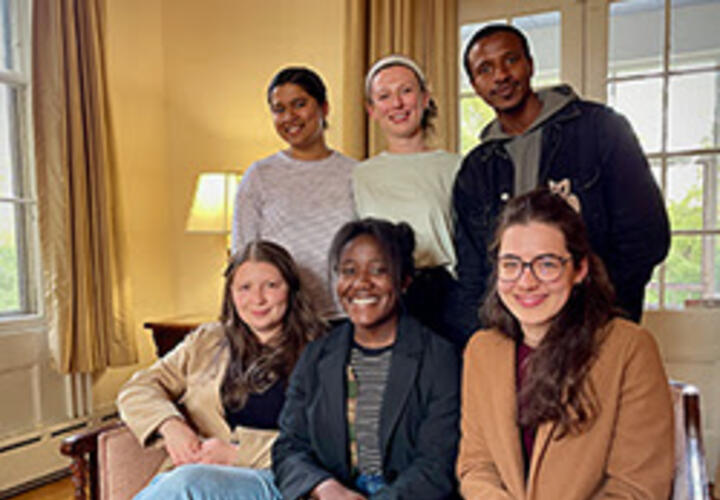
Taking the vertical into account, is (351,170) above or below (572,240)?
above

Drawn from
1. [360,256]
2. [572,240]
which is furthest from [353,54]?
[572,240]

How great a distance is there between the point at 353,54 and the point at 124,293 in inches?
68.3

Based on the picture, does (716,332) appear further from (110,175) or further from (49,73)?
(49,73)

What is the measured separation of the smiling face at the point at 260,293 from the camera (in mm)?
1780

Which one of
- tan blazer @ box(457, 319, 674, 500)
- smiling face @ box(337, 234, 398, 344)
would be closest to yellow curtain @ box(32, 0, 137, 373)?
smiling face @ box(337, 234, 398, 344)

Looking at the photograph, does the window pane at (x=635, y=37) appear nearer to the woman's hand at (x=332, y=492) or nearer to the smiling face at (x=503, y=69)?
the smiling face at (x=503, y=69)

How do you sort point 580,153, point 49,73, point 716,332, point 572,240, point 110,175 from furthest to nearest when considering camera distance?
1. point 110,175
2. point 49,73
3. point 716,332
4. point 580,153
5. point 572,240

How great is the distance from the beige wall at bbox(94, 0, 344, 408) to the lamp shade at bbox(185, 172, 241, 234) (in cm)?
44

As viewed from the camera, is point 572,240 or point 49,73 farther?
point 49,73

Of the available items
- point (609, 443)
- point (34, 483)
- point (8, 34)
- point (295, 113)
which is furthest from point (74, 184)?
point (609, 443)

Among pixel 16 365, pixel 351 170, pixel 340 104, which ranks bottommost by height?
pixel 16 365

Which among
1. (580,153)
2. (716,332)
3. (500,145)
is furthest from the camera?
→ (716,332)

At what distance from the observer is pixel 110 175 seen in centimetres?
329

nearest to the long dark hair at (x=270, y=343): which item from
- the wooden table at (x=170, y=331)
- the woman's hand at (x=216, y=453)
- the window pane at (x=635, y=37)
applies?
the woman's hand at (x=216, y=453)
